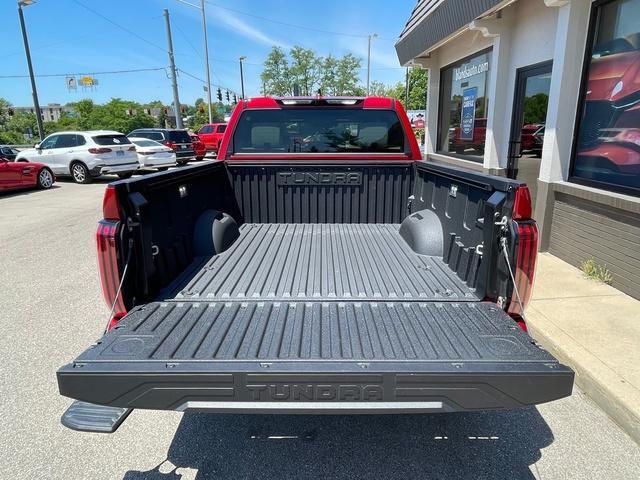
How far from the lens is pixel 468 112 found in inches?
368

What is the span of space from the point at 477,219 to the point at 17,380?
3661 mm

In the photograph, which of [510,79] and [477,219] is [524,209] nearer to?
[477,219]

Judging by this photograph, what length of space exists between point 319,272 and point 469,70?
26.0 feet

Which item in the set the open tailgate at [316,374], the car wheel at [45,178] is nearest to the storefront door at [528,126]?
the open tailgate at [316,374]

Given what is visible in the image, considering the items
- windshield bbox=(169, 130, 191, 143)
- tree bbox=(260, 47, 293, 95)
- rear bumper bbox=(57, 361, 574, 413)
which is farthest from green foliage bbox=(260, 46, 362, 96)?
rear bumper bbox=(57, 361, 574, 413)

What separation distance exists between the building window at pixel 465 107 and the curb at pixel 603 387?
6.07m

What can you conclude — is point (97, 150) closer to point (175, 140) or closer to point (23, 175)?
point (23, 175)

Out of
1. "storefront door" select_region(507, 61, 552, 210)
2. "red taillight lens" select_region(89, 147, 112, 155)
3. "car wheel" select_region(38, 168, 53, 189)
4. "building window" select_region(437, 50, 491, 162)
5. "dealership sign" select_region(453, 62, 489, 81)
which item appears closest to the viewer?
"storefront door" select_region(507, 61, 552, 210)

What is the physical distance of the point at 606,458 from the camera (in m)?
2.48

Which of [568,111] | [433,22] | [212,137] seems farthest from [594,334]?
[212,137]

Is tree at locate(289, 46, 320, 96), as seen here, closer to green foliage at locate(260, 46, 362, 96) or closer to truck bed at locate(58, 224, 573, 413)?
green foliage at locate(260, 46, 362, 96)

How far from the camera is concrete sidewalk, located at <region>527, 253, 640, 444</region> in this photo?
2.85 meters

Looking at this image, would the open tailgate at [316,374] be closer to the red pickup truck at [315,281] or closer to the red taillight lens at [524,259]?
the red pickup truck at [315,281]

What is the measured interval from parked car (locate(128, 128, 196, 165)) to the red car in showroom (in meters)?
18.0
